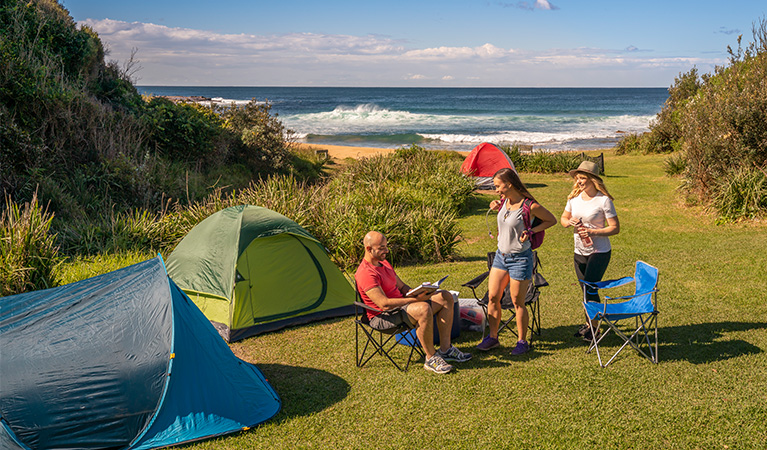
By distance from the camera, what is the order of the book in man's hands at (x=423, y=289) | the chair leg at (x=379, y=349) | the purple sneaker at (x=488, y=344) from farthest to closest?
the purple sneaker at (x=488, y=344) → the chair leg at (x=379, y=349) → the book in man's hands at (x=423, y=289)

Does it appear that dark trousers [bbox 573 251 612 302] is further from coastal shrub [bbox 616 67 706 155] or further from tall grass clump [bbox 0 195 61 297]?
coastal shrub [bbox 616 67 706 155]

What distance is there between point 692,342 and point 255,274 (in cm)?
480

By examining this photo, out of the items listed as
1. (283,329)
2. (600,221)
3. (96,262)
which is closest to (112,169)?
(96,262)

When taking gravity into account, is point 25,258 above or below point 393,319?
above

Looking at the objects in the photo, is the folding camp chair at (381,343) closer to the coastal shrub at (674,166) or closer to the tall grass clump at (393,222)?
the tall grass clump at (393,222)

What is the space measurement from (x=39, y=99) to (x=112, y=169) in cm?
207

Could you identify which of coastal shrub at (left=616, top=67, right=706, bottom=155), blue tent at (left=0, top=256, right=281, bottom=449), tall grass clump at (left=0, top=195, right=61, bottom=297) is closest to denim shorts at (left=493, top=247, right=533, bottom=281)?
blue tent at (left=0, top=256, right=281, bottom=449)

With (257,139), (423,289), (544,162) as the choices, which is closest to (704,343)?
(423,289)

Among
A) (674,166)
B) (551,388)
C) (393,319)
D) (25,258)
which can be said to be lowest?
(551,388)

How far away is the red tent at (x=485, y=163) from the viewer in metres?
17.5

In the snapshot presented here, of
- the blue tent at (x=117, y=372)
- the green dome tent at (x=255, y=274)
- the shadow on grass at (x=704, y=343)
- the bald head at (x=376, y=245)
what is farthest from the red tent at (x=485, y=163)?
the blue tent at (x=117, y=372)

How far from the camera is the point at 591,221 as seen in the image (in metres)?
5.45

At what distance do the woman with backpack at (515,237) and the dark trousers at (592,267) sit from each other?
639 mm

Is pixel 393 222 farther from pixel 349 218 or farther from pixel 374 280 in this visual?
pixel 374 280
